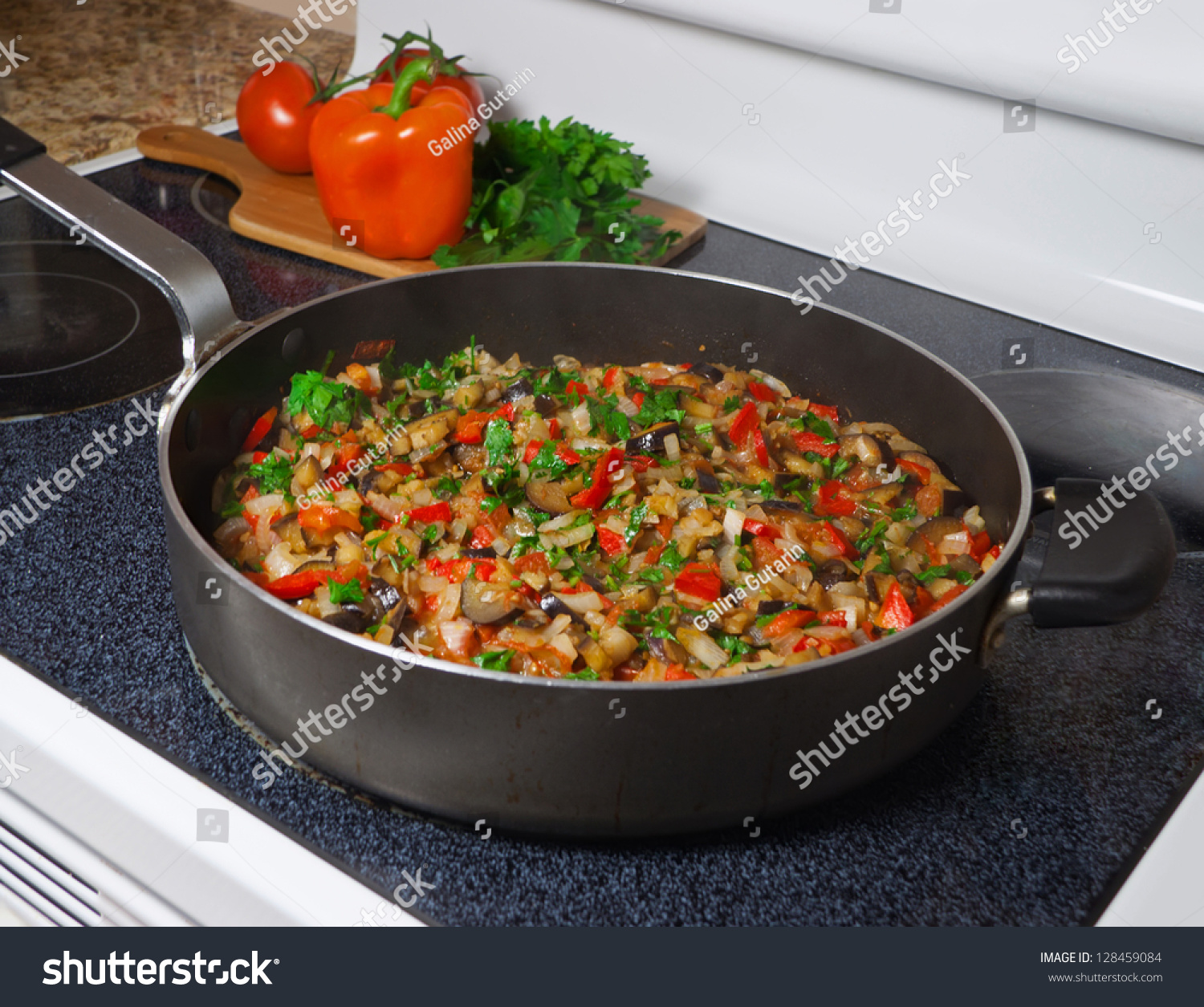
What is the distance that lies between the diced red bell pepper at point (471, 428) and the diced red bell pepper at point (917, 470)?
45cm

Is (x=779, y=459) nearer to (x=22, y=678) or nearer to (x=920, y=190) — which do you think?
(x=920, y=190)

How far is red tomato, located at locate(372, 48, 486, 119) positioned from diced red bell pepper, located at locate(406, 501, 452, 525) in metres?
0.89

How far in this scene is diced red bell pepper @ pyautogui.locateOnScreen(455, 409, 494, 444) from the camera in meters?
1.20

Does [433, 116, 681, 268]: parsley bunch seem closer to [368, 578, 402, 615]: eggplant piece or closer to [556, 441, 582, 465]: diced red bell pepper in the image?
[556, 441, 582, 465]: diced red bell pepper

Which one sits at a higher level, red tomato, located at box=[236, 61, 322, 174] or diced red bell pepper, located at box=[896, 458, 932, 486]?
diced red bell pepper, located at box=[896, 458, 932, 486]

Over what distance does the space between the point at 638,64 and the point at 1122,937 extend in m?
1.46

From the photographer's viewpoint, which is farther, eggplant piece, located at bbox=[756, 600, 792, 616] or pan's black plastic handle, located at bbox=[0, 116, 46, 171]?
pan's black plastic handle, located at bbox=[0, 116, 46, 171]

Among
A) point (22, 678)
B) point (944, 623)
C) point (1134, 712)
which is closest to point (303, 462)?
point (22, 678)

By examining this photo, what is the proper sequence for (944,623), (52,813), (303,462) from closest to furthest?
(944,623), (52,813), (303,462)

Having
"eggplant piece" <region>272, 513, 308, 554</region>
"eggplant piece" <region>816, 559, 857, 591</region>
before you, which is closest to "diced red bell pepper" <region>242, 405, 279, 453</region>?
"eggplant piece" <region>272, 513, 308, 554</region>

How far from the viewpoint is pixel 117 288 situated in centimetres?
162

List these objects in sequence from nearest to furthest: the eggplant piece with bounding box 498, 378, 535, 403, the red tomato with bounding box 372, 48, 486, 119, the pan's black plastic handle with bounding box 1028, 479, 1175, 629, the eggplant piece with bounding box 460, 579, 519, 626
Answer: the pan's black plastic handle with bounding box 1028, 479, 1175, 629 → the eggplant piece with bounding box 460, 579, 519, 626 → the eggplant piece with bounding box 498, 378, 535, 403 → the red tomato with bounding box 372, 48, 486, 119

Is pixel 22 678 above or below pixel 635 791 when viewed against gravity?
below

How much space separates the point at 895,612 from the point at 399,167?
1038 millimetres
